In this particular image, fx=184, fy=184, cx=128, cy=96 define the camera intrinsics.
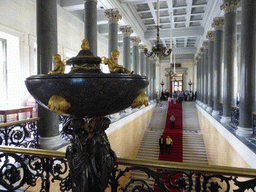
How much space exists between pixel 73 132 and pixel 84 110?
1.33 feet

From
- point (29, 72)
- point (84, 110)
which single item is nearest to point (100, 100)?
point (84, 110)

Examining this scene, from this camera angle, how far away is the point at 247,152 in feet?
16.6

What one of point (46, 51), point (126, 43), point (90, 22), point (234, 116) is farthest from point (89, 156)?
point (126, 43)

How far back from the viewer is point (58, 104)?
1351mm

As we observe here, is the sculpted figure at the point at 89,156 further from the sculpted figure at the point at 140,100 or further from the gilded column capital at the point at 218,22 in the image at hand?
the gilded column capital at the point at 218,22

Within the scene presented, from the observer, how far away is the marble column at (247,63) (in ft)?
20.1

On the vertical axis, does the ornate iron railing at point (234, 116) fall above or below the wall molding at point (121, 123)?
above

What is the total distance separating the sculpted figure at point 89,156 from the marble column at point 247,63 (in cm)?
612

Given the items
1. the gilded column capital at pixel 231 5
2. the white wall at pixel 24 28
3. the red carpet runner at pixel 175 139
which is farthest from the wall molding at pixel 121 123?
the gilded column capital at pixel 231 5

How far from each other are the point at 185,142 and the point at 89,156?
12.2 meters

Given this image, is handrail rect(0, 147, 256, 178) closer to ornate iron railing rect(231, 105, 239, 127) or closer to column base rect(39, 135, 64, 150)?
column base rect(39, 135, 64, 150)

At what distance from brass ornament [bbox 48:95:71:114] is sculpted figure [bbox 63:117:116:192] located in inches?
10.8

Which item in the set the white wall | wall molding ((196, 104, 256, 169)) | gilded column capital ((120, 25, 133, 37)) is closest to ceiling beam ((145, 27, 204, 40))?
gilded column capital ((120, 25, 133, 37))

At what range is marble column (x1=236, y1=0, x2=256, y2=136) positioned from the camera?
20.1ft
